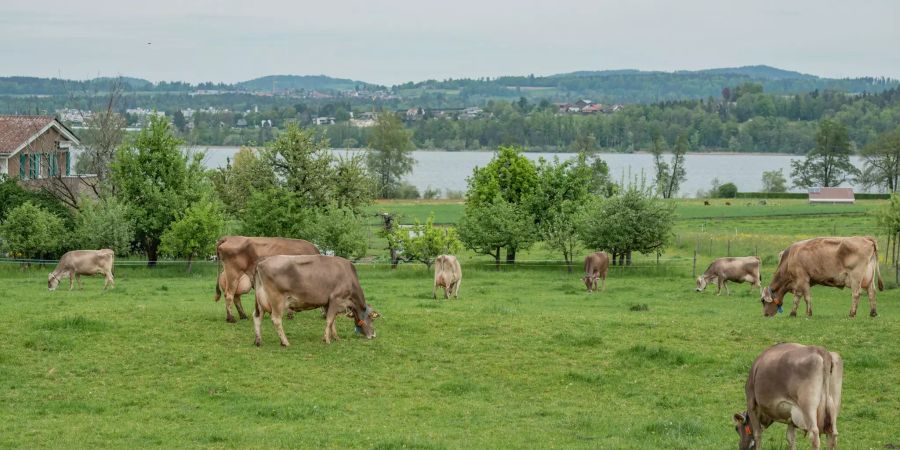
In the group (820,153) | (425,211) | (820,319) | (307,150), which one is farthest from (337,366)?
(820,153)

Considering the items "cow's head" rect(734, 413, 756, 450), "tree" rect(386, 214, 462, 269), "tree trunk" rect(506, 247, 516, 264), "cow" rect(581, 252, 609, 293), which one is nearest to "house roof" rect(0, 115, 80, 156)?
"tree" rect(386, 214, 462, 269)

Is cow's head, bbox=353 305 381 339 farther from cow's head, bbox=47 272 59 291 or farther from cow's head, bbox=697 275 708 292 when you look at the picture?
cow's head, bbox=697 275 708 292

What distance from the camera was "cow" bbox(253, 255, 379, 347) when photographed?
20516 millimetres

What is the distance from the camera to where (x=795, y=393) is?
12305mm

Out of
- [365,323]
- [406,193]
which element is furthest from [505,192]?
[406,193]

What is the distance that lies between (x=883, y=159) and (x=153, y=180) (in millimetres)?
97207

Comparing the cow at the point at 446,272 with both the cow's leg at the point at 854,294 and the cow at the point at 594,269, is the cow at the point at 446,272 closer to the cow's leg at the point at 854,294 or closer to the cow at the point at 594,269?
the cow at the point at 594,269

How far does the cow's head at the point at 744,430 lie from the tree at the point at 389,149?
10338 cm

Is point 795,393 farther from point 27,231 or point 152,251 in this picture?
point 152,251

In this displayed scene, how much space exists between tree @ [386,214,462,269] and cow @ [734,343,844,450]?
102ft

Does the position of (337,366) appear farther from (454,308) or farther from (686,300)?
(686,300)

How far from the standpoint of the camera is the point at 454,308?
2786 centimetres

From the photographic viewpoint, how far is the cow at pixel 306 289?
20.5 meters

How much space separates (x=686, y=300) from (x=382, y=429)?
844 inches
